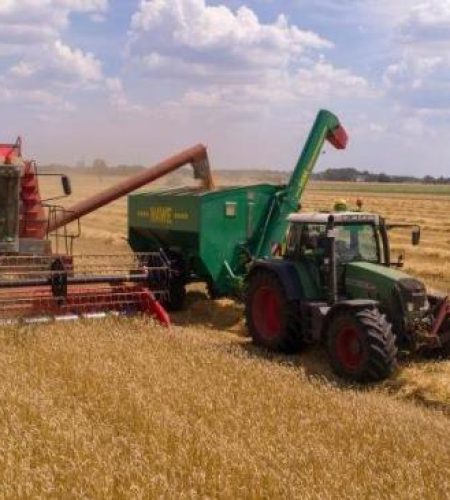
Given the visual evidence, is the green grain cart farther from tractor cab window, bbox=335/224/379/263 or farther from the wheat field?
the wheat field

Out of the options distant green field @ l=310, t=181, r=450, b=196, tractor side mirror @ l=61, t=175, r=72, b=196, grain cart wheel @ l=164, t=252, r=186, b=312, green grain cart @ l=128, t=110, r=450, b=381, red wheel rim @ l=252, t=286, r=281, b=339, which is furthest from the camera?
distant green field @ l=310, t=181, r=450, b=196

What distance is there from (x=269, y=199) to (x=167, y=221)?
1.52 m

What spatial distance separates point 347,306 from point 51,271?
146 inches

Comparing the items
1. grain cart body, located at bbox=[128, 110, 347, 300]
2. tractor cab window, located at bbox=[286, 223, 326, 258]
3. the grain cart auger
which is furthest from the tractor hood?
grain cart body, located at bbox=[128, 110, 347, 300]

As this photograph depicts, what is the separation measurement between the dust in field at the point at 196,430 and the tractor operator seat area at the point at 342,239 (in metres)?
1.35

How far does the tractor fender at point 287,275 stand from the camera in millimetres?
8484

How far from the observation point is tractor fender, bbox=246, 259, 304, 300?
27.8 feet

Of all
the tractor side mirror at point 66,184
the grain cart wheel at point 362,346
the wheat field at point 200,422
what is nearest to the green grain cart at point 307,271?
the grain cart wheel at point 362,346

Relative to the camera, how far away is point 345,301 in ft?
25.1

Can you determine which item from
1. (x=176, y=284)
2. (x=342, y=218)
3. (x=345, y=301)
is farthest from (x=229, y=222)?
(x=345, y=301)

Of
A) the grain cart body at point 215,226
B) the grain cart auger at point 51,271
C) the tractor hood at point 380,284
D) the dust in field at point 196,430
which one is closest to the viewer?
the dust in field at point 196,430

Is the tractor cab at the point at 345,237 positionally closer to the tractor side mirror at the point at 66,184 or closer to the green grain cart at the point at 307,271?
the green grain cart at the point at 307,271

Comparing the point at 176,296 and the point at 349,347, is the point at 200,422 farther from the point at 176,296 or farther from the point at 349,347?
the point at 176,296

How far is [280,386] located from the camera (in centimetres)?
653
